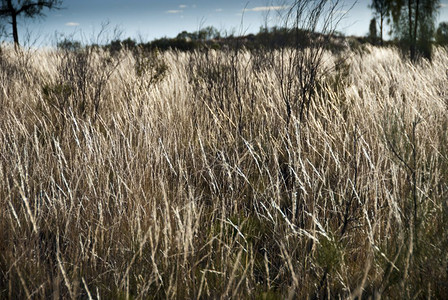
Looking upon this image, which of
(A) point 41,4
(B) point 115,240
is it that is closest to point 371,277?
(B) point 115,240

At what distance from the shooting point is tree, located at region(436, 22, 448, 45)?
10.3m

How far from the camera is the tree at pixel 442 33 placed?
33.7ft

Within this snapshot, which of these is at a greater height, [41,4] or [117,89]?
[41,4]

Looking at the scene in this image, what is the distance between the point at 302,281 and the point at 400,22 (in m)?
12.7

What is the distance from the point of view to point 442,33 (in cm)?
1082

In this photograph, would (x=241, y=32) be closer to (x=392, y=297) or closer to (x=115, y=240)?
(x=115, y=240)

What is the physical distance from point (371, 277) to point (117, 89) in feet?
14.8

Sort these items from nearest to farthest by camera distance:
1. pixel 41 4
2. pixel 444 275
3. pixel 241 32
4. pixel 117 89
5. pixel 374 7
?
pixel 444 275, pixel 241 32, pixel 117 89, pixel 41 4, pixel 374 7

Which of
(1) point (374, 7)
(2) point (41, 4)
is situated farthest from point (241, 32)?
(1) point (374, 7)

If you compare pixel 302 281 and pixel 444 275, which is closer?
pixel 444 275

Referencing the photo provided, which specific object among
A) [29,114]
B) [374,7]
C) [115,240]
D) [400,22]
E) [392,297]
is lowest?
[392,297]

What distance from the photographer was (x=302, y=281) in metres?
1.57

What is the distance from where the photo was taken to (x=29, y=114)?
4297mm

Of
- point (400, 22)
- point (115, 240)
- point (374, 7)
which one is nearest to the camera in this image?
point (115, 240)
